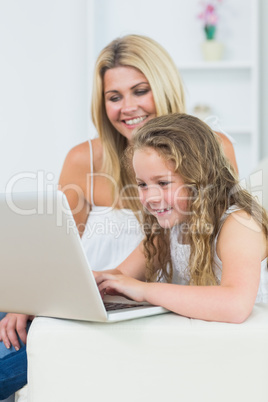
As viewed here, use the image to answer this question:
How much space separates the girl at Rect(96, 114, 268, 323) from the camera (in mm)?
1254

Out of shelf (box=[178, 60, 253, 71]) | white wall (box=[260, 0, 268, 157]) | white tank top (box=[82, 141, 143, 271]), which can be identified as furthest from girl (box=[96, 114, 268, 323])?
white wall (box=[260, 0, 268, 157])

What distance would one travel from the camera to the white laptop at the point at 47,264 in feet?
3.17

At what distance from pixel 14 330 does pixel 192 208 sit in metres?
0.50

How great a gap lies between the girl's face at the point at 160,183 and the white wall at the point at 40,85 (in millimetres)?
2581

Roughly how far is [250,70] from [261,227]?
8.80ft

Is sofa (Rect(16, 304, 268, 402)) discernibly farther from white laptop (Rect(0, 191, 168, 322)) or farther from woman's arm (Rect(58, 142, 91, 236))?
woman's arm (Rect(58, 142, 91, 236))

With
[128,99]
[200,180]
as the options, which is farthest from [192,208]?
[128,99]

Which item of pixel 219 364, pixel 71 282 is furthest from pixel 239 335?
pixel 71 282

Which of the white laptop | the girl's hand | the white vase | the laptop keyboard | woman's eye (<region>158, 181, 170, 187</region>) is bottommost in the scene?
the laptop keyboard

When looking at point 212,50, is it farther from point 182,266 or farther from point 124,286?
point 124,286

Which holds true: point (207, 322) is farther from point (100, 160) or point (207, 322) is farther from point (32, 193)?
point (100, 160)

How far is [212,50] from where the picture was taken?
373cm

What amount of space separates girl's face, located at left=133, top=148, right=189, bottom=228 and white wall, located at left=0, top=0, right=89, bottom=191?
8.47 ft

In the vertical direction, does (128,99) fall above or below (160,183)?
above
